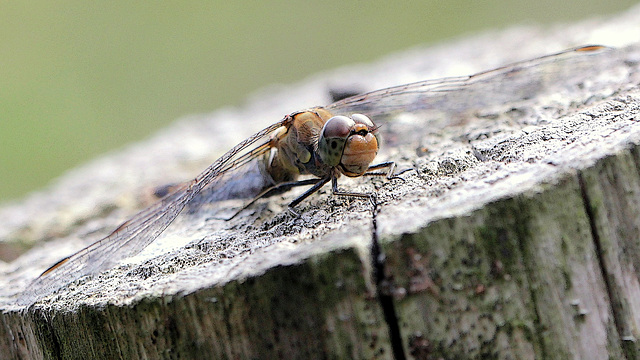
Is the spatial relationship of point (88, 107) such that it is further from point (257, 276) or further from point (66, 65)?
point (257, 276)

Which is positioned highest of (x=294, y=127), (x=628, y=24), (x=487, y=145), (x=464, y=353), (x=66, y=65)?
(x=66, y=65)

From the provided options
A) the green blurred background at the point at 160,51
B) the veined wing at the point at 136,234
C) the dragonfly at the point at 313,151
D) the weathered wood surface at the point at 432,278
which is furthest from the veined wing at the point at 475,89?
the green blurred background at the point at 160,51

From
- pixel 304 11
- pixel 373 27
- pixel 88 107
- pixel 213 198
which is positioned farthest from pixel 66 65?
pixel 213 198

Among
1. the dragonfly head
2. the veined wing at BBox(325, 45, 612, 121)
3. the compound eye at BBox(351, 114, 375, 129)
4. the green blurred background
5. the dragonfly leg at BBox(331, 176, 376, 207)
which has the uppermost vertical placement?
the green blurred background

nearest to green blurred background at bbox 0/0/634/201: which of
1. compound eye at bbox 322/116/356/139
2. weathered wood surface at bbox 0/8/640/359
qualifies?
compound eye at bbox 322/116/356/139

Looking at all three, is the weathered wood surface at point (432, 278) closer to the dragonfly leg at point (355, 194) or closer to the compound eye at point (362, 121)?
the dragonfly leg at point (355, 194)

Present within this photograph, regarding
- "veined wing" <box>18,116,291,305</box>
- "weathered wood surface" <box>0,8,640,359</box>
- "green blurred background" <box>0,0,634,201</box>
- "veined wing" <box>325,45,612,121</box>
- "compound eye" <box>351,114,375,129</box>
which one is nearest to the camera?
"weathered wood surface" <box>0,8,640,359</box>

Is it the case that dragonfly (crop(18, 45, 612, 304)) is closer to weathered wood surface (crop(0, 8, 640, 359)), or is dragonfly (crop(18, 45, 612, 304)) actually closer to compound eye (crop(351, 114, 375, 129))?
compound eye (crop(351, 114, 375, 129))
